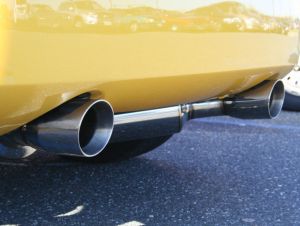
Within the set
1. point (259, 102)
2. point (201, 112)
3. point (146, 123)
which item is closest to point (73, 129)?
point (146, 123)

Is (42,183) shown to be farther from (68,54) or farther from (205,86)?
(68,54)

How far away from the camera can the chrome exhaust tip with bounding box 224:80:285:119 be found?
2736 millimetres

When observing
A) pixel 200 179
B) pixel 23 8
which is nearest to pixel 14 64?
pixel 23 8

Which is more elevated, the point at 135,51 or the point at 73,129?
the point at 135,51

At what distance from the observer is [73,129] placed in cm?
184

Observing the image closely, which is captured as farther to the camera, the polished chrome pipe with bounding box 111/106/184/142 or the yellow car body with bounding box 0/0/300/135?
the polished chrome pipe with bounding box 111/106/184/142

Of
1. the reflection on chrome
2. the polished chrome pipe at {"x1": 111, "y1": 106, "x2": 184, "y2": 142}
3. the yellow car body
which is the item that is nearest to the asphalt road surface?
the polished chrome pipe at {"x1": 111, "y1": 106, "x2": 184, "y2": 142}

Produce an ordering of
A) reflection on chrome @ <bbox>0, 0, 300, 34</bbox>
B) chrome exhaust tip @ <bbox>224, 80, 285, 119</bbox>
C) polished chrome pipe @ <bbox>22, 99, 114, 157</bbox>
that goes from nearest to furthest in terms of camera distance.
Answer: reflection on chrome @ <bbox>0, 0, 300, 34</bbox>
polished chrome pipe @ <bbox>22, 99, 114, 157</bbox>
chrome exhaust tip @ <bbox>224, 80, 285, 119</bbox>

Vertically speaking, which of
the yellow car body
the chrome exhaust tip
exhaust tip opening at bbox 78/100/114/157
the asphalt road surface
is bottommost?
the asphalt road surface

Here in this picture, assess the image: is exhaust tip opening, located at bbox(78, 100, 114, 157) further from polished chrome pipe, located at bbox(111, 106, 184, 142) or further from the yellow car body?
polished chrome pipe, located at bbox(111, 106, 184, 142)

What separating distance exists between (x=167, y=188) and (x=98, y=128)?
104 cm

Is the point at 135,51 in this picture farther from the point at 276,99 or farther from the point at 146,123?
the point at 276,99

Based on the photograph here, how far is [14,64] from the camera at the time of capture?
5.30ft

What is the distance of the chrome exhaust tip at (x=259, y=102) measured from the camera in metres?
2.74
